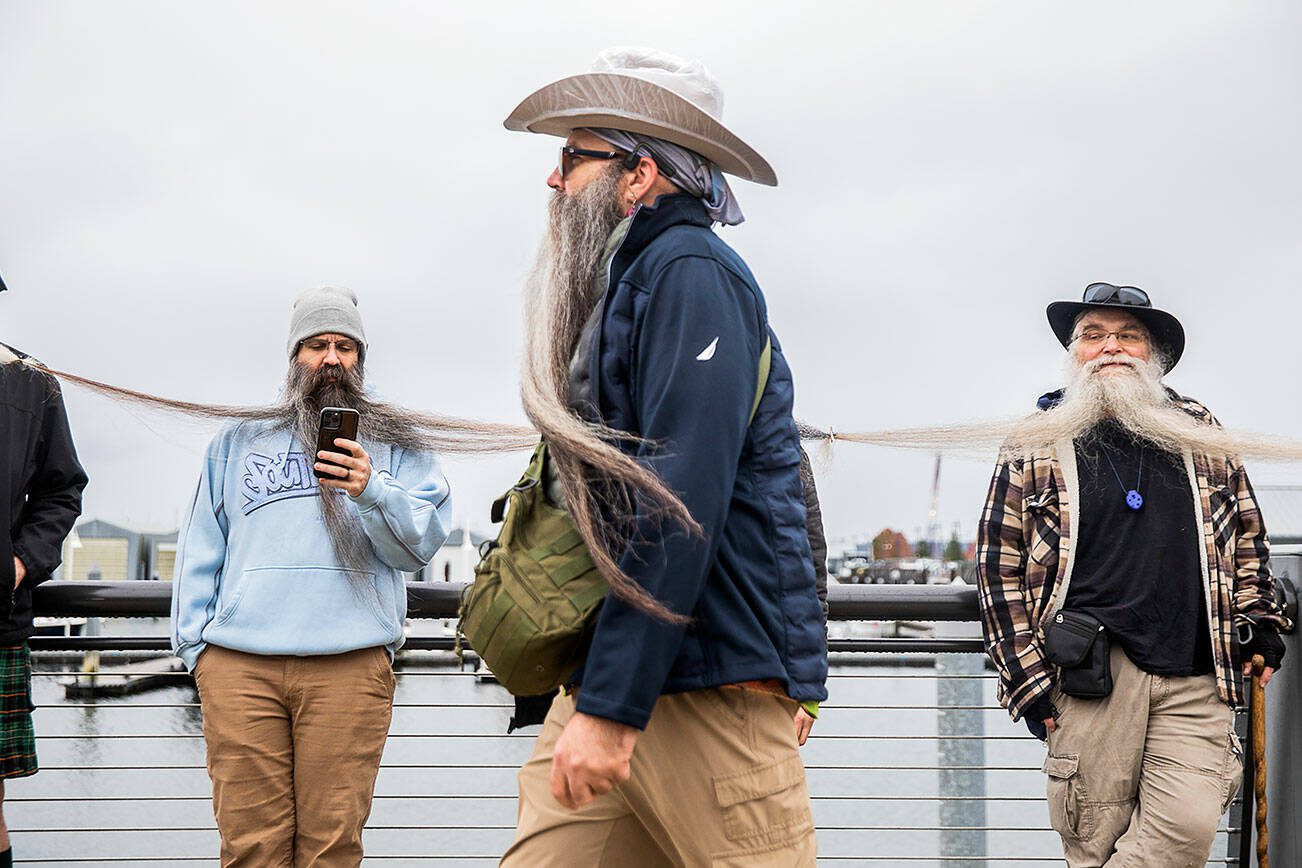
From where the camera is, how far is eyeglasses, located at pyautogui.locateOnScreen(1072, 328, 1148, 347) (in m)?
3.86

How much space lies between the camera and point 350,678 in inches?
128

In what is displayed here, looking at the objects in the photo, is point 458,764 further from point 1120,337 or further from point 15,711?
point 1120,337

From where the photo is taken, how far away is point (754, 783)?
199cm

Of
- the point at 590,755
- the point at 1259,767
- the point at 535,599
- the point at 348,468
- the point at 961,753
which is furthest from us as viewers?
the point at 961,753

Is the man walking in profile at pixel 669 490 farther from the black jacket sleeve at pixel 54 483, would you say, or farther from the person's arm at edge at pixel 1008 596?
the black jacket sleeve at pixel 54 483

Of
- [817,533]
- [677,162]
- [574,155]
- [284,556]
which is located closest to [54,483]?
[284,556]

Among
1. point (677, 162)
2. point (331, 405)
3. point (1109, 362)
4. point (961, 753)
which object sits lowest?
point (961, 753)

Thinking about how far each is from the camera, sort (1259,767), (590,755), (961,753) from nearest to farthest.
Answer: (590,755)
(1259,767)
(961,753)

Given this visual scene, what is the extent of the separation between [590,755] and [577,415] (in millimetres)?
495

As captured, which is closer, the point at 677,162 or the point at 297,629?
the point at 677,162

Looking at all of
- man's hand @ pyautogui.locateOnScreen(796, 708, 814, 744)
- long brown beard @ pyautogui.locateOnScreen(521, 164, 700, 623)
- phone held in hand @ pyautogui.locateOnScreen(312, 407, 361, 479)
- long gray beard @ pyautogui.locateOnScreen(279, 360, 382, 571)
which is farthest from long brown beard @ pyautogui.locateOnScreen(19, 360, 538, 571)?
long brown beard @ pyautogui.locateOnScreen(521, 164, 700, 623)

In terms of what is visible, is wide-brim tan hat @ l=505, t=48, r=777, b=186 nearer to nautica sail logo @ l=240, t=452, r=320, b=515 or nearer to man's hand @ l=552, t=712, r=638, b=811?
man's hand @ l=552, t=712, r=638, b=811

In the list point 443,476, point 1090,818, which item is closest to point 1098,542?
point 1090,818

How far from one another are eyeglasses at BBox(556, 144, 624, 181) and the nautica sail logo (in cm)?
144
